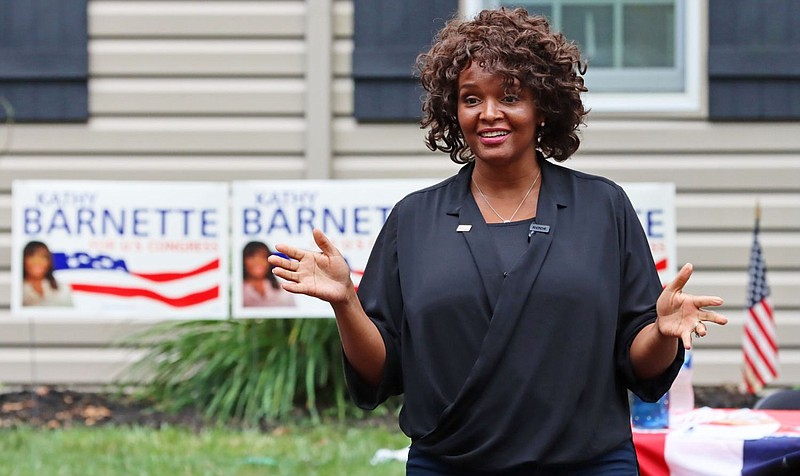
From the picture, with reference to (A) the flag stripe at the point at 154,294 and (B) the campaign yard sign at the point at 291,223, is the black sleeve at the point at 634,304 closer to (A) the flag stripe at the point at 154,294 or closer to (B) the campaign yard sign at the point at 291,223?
(B) the campaign yard sign at the point at 291,223

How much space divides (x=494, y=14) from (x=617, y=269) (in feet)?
2.27

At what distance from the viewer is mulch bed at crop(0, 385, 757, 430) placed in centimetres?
714

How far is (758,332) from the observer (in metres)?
7.36

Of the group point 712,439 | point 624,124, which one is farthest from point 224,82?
point 712,439

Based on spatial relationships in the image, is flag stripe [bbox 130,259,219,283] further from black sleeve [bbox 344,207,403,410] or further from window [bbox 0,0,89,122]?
black sleeve [bbox 344,207,403,410]

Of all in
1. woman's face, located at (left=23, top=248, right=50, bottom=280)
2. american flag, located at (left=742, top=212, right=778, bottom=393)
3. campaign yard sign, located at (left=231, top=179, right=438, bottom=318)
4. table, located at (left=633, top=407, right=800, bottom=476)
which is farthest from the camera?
american flag, located at (left=742, top=212, right=778, bottom=393)

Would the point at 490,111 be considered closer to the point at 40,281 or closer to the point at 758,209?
the point at 40,281

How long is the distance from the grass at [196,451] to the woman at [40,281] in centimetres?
72

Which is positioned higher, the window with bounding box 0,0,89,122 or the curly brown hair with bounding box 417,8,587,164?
the window with bounding box 0,0,89,122

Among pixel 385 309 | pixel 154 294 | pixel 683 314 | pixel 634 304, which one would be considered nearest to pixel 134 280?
pixel 154 294

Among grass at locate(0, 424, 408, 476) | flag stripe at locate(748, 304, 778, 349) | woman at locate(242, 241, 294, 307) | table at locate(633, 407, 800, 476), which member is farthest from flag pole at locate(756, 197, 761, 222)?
table at locate(633, 407, 800, 476)

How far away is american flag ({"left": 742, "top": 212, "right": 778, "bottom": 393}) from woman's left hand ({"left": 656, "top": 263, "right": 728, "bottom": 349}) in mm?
4823

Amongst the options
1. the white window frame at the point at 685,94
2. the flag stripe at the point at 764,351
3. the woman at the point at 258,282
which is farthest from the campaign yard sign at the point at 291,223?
the white window frame at the point at 685,94

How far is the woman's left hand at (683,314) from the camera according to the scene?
2.65 m
